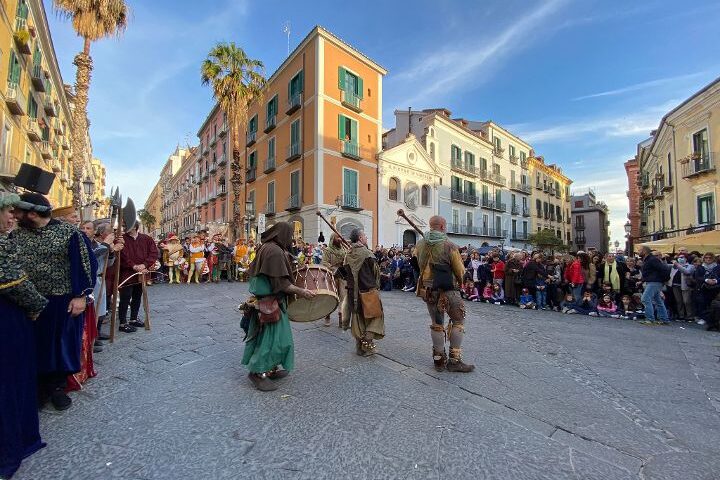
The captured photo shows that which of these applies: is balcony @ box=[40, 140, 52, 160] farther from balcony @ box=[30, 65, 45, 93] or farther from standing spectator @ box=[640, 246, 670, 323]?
standing spectator @ box=[640, 246, 670, 323]

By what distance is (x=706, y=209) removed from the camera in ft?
62.2

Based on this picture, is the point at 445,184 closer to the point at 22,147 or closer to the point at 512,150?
the point at 512,150

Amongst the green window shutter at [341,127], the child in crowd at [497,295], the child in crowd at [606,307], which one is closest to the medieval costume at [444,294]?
the child in crowd at [606,307]

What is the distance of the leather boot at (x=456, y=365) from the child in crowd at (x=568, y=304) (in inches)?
270

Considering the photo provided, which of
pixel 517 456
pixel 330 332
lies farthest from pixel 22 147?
pixel 517 456

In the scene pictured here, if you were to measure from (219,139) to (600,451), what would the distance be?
128ft

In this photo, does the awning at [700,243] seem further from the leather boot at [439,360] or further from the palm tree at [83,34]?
the palm tree at [83,34]

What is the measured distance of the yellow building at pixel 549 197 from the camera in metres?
44.7

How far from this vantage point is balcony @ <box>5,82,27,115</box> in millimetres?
16375

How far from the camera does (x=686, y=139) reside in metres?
20.0

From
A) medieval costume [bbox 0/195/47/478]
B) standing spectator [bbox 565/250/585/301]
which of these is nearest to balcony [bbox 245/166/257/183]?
standing spectator [bbox 565/250/585/301]

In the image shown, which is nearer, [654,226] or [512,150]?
[654,226]

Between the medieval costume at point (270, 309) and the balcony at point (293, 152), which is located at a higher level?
the balcony at point (293, 152)

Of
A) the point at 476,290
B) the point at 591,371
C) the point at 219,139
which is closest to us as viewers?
the point at 591,371
